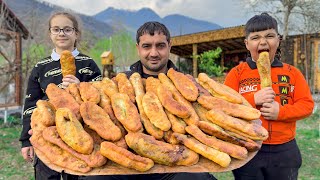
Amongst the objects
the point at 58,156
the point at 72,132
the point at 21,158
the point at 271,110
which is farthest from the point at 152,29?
the point at 21,158

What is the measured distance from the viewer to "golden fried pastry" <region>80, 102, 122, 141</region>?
1.92 meters

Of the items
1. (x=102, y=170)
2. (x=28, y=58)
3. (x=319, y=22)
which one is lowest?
(x=102, y=170)

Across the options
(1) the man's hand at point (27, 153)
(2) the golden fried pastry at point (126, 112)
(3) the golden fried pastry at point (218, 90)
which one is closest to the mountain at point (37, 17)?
(1) the man's hand at point (27, 153)

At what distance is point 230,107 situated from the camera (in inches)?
85.7

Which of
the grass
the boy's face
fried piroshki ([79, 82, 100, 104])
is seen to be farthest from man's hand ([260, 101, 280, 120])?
the grass

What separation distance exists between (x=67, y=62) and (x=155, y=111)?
0.86 m

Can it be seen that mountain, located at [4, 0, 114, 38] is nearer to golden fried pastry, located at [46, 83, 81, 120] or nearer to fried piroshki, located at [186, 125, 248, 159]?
golden fried pastry, located at [46, 83, 81, 120]

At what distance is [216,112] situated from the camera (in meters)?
2.08

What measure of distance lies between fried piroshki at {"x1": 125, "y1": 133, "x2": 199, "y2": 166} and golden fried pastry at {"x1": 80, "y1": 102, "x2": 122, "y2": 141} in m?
0.08

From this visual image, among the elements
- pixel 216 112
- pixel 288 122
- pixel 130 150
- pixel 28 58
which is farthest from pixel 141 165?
pixel 28 58

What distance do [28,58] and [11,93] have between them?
2413 millimetres

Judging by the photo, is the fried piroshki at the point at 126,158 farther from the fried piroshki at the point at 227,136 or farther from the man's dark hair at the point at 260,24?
the man's dark hair at the point at 260,24

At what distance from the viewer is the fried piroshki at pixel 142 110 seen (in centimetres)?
199

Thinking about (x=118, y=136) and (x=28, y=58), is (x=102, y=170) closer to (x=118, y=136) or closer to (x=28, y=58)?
(x=118, y=136)
